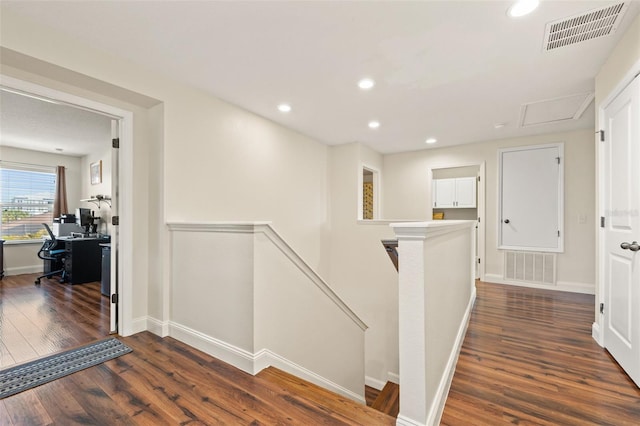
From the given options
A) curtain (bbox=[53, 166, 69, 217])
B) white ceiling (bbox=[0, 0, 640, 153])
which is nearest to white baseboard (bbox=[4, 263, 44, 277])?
curtain (bbox=[53, 166, 69, 217])

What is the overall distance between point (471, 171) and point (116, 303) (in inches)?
262

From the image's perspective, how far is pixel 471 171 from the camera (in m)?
6.25

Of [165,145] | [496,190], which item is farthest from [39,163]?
[496,190]


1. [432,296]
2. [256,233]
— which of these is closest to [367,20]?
[256,233]

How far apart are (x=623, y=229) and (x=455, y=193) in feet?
12.1

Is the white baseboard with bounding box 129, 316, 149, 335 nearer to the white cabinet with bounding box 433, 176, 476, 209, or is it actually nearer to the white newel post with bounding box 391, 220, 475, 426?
the white newel post with bounding box 391, 220, 475, 426

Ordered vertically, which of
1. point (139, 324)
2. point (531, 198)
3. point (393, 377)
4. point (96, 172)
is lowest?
point (393, 377)

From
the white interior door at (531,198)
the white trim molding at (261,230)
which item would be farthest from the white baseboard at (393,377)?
the white interior door at (531,198)

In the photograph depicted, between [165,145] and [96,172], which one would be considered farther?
[96,172]

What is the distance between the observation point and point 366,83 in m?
2.88

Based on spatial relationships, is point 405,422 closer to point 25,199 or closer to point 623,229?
point 623,229

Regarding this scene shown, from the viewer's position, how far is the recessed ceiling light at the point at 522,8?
178 centimetres

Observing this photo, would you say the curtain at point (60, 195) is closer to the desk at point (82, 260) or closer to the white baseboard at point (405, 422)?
the desk at point (82, 260)

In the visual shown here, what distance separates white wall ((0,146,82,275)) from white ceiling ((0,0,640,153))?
5187 millimetres
